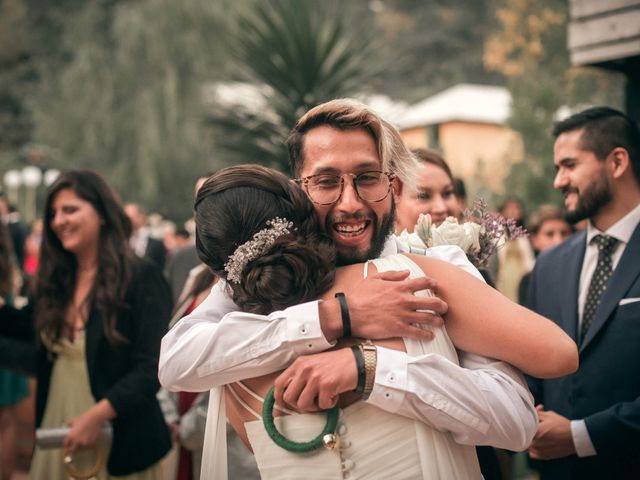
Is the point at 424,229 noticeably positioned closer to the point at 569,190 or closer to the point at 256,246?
the point at 569,190

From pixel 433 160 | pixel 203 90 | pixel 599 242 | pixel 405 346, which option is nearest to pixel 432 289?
pixel 405 346

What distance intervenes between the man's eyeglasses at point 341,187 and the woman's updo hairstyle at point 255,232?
0.15 meters

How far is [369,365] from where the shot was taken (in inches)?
81.4

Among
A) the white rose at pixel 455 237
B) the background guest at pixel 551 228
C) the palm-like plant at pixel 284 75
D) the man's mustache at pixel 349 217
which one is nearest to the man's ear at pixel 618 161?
the white rose at pixel 455 237

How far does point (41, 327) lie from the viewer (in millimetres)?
4125

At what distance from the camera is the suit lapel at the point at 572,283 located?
3.64 m

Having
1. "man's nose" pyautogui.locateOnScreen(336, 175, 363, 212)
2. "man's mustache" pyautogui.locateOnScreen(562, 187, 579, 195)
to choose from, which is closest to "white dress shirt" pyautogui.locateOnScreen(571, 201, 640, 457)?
"man's mustache" pyautogui.locateOnScreen(562, 187, 579, 195)

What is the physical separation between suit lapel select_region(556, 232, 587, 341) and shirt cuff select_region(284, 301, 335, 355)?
6.23ft

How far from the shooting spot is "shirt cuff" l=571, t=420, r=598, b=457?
3.35 meters

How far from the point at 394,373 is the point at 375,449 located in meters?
0.24

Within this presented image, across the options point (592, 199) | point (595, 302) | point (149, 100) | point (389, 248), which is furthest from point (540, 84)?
point (389, 248)

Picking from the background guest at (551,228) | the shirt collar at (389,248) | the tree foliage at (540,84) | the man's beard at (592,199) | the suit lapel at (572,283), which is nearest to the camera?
the shirt collar at (389,248)

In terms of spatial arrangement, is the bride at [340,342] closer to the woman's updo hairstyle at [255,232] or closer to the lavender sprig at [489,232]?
the woman's updo hairstyle at [255,232]

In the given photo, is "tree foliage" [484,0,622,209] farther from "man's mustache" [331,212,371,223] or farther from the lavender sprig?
"man's mustache" [331,212,371,223]
